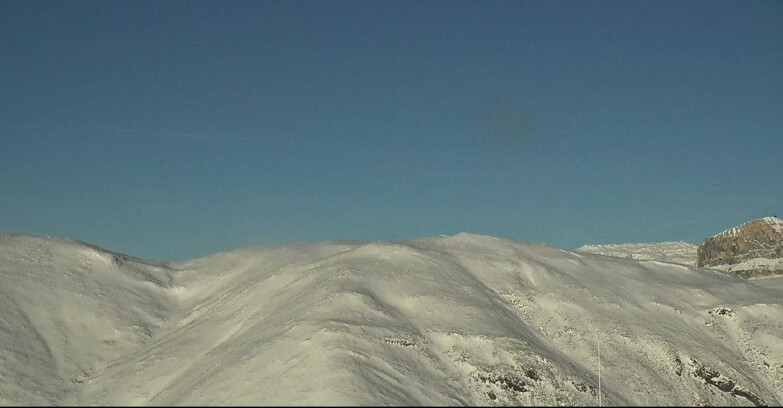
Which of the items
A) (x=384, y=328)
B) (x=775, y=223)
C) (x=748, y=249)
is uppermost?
(x=775, y=223)

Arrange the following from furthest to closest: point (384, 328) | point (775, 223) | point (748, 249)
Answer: point (775, 223), point (748, 249), point (384, 328)

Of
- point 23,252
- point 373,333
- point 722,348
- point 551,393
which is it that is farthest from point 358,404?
point 23,252

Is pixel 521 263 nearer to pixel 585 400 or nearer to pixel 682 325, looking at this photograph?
pixel 682 325

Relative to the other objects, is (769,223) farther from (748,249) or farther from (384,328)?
(384,328)

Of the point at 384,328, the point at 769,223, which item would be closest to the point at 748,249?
the point at 769,223

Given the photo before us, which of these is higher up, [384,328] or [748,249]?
[748,249]

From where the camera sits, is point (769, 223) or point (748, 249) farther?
point (769, 223)

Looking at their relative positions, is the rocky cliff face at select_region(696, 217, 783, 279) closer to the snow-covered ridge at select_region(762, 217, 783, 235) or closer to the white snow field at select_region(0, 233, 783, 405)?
the snow-covered ridge at select_region(762, 217, 783, 235)

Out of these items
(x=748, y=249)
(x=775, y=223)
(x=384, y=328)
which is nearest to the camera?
(x=384, y=328)
